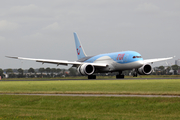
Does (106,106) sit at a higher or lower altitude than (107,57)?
lower

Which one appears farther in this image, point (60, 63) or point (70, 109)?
point (60, 63)

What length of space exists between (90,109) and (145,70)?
42203 millimetres

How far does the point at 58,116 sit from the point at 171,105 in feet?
21.5

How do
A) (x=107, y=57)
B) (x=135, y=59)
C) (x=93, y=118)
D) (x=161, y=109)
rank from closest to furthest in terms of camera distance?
1. (x=93, y=118)
2. (x=161, y=109)
3. (x=135, y=59)
4. (x=107, y=57)

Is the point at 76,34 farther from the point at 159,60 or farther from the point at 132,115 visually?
the point at 132,115

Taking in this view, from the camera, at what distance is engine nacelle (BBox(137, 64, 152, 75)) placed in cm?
5856

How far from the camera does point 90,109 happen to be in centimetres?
1869

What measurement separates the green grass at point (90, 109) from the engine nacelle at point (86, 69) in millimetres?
35230

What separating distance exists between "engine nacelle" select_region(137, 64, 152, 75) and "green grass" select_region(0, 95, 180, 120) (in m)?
38.0

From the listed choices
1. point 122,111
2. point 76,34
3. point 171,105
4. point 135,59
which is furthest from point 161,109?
point 76,34

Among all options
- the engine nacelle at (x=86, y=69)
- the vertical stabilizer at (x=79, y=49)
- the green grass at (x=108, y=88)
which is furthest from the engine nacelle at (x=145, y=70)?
the vertical stabilizer at (x=79, y=49)

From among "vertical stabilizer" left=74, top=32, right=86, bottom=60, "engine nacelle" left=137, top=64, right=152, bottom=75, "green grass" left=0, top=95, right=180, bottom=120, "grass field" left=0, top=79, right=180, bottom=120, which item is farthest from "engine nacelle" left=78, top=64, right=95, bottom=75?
"grass field" left=0, top=79, right=180, bottom=120

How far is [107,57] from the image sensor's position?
206ft

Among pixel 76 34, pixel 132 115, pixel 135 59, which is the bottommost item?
pixel 132 115
